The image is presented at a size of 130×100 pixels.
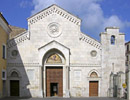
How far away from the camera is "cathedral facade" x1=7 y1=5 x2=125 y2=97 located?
26.1 meters

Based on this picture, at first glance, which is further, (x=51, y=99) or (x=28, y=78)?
(x=28, y=78)

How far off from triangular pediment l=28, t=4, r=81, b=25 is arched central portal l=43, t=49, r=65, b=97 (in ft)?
14.1

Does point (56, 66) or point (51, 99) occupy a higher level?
point (56, 66)

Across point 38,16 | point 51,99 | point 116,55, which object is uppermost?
point 38,16

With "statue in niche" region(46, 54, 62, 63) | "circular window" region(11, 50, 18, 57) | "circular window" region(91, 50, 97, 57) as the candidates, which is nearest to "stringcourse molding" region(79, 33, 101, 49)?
"circular window" region(91, 50, 97, 57)

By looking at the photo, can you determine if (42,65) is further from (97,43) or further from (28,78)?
(97,43)

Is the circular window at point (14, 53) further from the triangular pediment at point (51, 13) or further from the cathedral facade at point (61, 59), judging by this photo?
the triangular pediment at point (51, 13)

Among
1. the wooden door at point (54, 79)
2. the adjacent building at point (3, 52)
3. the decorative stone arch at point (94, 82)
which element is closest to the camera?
the adjacent building at point (3, 52)

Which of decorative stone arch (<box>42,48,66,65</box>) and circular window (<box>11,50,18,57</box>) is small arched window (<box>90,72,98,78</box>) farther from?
circular window (<box>11,50,18,57</box>)

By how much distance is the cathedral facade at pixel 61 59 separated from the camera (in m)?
26.1

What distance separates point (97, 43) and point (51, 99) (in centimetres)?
883

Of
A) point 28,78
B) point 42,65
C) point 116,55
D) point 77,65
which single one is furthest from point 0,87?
point 116,55

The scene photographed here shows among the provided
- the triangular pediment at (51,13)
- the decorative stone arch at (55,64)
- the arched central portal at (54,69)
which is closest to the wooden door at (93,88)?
the decorative stone arch at (55,64)

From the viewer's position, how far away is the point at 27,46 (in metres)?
26.5
